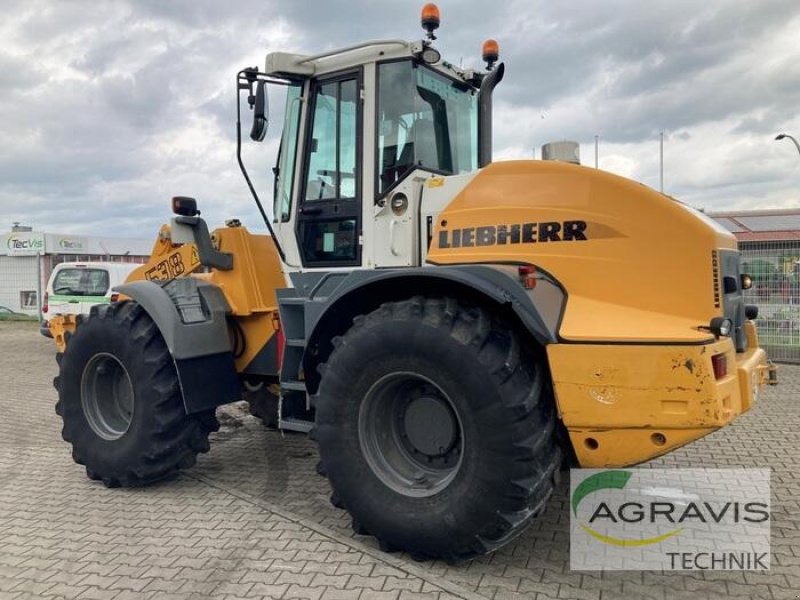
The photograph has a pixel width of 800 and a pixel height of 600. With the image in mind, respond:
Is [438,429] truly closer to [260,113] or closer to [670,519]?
[670,519]

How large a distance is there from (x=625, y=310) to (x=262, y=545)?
246 cm

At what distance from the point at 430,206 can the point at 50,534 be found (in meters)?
3.16

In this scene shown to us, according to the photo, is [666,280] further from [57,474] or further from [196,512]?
[57,474]

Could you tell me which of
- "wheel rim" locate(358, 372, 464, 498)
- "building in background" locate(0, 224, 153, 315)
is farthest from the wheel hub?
"building in background" locate(0, 224, 153, 315)

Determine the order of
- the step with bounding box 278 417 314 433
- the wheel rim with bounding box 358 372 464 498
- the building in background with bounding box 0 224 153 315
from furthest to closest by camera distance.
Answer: the building in background with bounding box 0 224 153 315, the step with bounding box 278 417 314 433, the wheel rim with bounding box 358 372 464 498

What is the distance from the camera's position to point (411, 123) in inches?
173

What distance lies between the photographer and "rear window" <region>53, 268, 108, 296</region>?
13.2m

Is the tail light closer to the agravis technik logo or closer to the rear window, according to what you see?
the agravis technik logo

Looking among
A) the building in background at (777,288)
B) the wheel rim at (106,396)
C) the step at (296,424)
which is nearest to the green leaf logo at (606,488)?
the step at (296,424)

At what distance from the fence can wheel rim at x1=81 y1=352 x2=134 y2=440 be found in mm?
9740

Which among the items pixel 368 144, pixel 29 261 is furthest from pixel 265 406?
pixel 29 261

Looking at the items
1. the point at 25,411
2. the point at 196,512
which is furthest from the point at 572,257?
the point at 25,411

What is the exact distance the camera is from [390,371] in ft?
11.6

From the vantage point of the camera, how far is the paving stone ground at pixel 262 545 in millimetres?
3291
